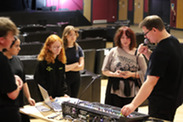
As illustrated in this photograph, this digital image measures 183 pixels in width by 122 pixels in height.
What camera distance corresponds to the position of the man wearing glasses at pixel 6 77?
281 cm

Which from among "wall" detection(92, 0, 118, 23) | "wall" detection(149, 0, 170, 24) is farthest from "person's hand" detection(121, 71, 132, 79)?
"wall" detection(92, 0, 118, 23)

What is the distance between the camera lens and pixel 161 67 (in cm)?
341

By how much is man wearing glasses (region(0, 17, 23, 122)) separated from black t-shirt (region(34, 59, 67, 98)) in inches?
62.1

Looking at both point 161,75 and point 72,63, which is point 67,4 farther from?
point 161,75

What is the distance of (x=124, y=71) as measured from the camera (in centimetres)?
466

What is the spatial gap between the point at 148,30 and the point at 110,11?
59.5 ft

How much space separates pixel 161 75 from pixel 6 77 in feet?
4.74

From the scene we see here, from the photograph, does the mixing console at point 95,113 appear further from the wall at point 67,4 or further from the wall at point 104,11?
the wall at point 104,11

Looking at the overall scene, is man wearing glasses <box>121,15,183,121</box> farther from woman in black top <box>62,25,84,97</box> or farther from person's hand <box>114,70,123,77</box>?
woman in black top <box>62,25,84,97</box>

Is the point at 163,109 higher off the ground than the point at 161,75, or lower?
lower

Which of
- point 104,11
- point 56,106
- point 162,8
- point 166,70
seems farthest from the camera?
point 104,11

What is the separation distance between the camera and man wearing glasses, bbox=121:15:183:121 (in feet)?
11.0

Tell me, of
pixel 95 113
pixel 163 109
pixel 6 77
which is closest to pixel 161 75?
pixel 163 109

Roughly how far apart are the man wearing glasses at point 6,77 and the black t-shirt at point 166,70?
4.29 ft
